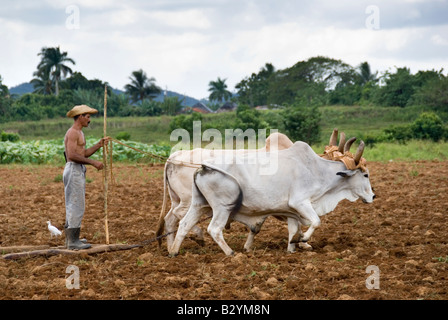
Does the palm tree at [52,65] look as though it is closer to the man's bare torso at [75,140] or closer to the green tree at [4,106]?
the green tree at [4,106]

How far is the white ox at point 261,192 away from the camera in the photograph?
6617 mm

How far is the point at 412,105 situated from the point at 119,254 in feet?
104

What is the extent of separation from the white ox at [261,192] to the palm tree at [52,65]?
166ft

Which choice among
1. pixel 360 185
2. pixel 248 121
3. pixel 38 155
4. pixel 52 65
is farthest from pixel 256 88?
pixel 360 185

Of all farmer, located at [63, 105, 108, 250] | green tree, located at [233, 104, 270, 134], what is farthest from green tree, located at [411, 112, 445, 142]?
farmer, located at [63, 105, 108, 250]

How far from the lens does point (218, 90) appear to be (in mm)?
74438

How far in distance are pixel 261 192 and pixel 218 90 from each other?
224ft

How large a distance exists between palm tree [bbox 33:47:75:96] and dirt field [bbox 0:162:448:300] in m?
46.6

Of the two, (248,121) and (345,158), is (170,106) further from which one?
(345,158)

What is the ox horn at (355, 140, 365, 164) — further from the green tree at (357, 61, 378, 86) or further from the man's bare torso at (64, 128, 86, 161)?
the green tree at (357, 61, 378, 86)

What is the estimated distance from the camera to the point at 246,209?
6.80m
